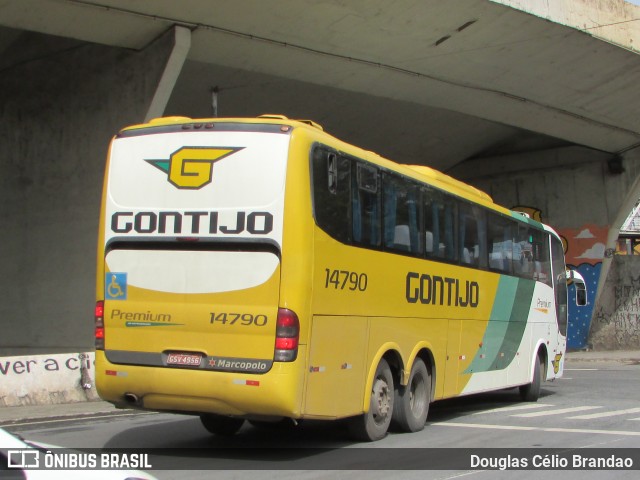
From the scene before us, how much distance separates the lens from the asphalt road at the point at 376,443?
7.94 metres

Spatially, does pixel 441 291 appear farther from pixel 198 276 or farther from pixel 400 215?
pixel 198 276

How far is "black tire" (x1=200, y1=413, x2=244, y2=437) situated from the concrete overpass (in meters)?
8.32

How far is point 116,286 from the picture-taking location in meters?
8.62

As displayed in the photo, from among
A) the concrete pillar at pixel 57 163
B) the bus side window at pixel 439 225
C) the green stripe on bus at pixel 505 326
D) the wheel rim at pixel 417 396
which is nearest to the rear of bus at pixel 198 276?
the wheel rim at pixel 417 396

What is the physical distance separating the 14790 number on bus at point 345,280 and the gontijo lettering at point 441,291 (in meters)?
1.29

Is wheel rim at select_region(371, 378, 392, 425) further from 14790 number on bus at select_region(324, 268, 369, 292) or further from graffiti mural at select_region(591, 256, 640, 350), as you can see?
graffiti mural at select_region(591, 256, 640, 350)

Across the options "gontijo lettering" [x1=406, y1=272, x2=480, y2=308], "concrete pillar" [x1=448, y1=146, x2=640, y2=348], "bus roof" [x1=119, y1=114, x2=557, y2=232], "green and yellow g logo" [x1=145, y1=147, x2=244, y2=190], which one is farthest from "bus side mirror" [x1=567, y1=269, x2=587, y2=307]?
"concrete pillar" [x1=448, y1=146, x2=640, y2=348]

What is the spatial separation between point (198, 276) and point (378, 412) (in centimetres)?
297

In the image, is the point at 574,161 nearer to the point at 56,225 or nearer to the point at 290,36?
the point at 290,36

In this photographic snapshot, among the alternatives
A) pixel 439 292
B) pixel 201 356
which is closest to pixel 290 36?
pixel 439 292

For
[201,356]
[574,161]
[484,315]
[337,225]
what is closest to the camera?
[201,356]

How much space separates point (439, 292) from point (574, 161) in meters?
21.3

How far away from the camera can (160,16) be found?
15766mm

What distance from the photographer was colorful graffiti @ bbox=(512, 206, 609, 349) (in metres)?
30.5
